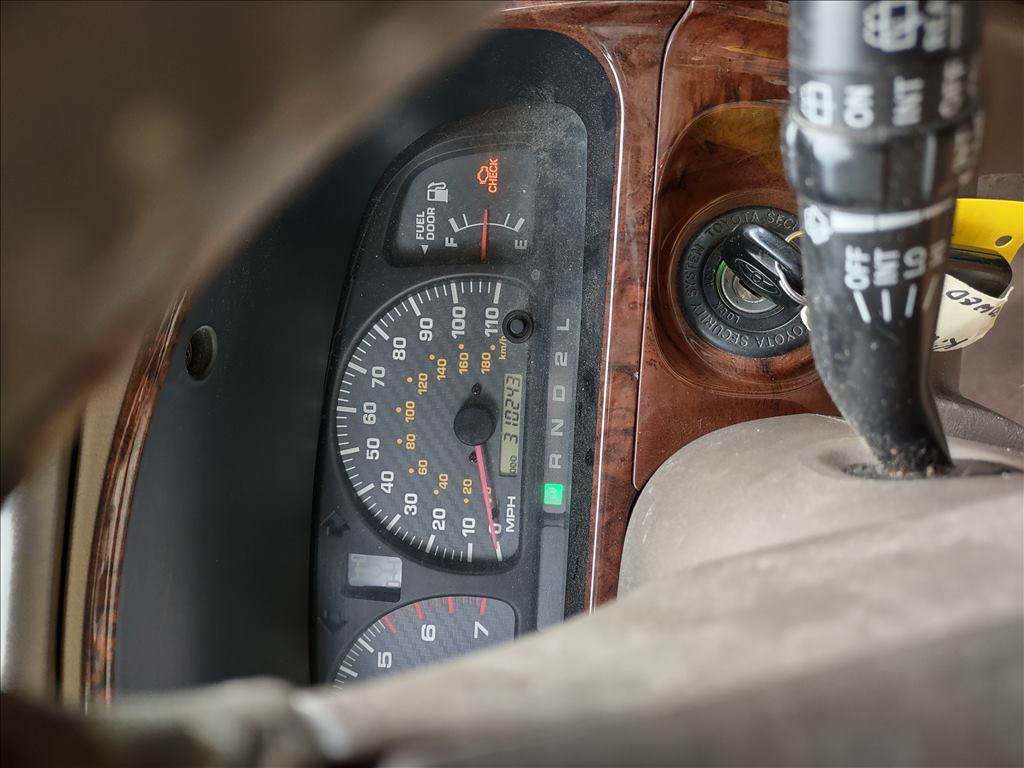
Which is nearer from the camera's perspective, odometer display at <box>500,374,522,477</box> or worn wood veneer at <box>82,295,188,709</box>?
worn wood veneer at <box>82,295,188,709</box>

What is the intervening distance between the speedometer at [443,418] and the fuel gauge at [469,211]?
0.04m

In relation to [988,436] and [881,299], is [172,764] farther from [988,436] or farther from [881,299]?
[988,436]

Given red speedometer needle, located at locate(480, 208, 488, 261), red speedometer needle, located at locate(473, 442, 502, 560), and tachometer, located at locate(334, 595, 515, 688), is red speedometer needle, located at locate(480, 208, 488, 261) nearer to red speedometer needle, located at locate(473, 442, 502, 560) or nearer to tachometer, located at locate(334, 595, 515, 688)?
red speedometer needle, located at locate(473, 442, 502, 560)

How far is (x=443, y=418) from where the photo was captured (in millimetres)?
1275

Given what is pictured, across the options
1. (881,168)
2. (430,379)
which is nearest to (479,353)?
(430,379)

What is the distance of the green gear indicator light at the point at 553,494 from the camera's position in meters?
1.24

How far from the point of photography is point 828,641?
0.34 meters

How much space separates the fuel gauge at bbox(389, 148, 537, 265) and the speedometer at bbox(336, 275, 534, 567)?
4 cm

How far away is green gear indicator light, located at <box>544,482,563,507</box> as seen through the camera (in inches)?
48.9

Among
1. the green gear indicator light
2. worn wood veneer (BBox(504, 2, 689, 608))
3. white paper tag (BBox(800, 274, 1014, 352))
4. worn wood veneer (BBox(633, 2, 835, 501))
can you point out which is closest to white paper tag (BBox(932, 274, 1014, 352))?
white paper tag (BBox(800, 274, 1014, 352))

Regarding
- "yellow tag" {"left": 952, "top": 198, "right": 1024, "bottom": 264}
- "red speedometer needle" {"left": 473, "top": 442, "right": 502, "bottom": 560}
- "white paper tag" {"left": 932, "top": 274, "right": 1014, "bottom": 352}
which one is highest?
"yellow tag" {"left": 952, "top": 198, "right": 1024, "bottom": 264}

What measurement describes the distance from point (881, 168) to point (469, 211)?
0.82 m

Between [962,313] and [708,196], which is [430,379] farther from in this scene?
[962,313]

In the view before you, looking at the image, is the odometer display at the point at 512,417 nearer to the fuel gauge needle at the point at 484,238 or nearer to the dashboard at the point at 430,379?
the dashboard at the point at 430,379
